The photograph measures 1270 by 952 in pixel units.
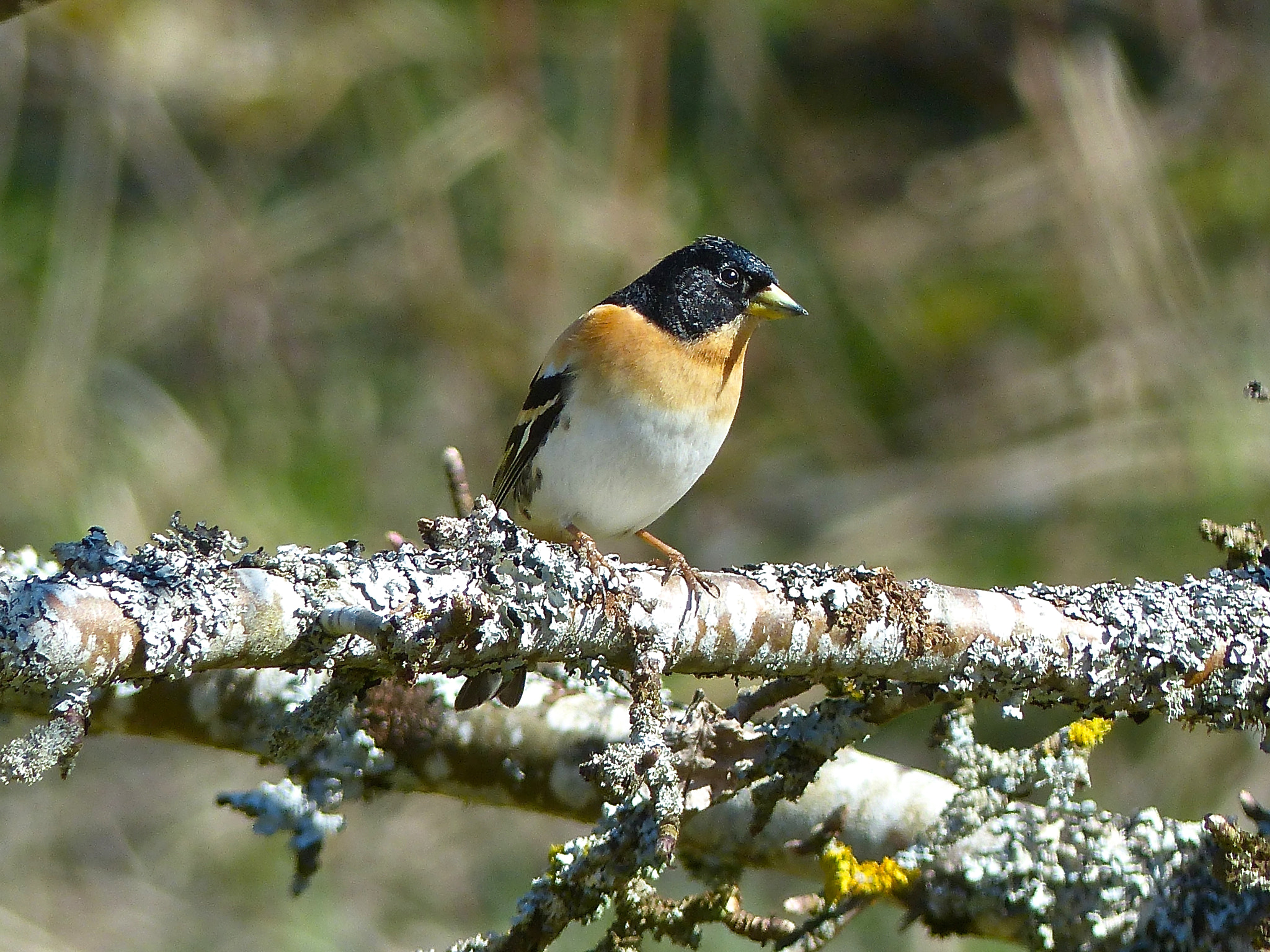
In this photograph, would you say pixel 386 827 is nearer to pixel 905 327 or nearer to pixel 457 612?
pixel 905 327

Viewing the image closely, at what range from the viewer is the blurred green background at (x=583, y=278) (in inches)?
147

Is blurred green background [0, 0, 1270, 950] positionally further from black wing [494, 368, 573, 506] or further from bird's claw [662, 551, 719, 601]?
bird's claw [662, 551, 719, 601]

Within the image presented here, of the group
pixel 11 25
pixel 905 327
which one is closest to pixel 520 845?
pixel 905 327

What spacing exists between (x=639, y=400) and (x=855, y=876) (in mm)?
1137

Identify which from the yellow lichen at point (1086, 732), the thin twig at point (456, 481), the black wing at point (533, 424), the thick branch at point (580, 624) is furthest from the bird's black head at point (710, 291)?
the yellow lichen at point (1086, 732)

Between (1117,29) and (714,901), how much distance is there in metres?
3.93

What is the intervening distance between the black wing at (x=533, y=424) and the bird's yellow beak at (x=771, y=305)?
48 cm

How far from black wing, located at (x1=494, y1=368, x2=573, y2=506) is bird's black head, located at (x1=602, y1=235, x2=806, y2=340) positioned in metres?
0.28

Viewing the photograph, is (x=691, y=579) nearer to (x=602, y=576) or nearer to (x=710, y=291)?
(x=602, y=576)

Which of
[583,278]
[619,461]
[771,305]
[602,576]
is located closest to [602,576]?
[602,576]

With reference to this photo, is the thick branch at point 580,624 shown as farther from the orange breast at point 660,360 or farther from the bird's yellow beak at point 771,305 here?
the bird's yellow beak at point 771,305

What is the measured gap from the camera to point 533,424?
2.81m

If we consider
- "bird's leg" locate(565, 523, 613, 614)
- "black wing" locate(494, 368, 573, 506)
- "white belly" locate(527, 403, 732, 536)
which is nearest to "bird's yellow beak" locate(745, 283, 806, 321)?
"white belly" locate(527, 403, 732, 536)

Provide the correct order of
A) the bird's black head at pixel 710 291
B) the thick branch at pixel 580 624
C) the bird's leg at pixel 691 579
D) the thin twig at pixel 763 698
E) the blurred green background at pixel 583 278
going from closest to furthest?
the thick branch at pixel 580 624
the bird's leg at pixel 691 579
the thin twig at pixel 763 698
the bird's black head at pixel 710 291
the blurred green background at pixel 583 278
